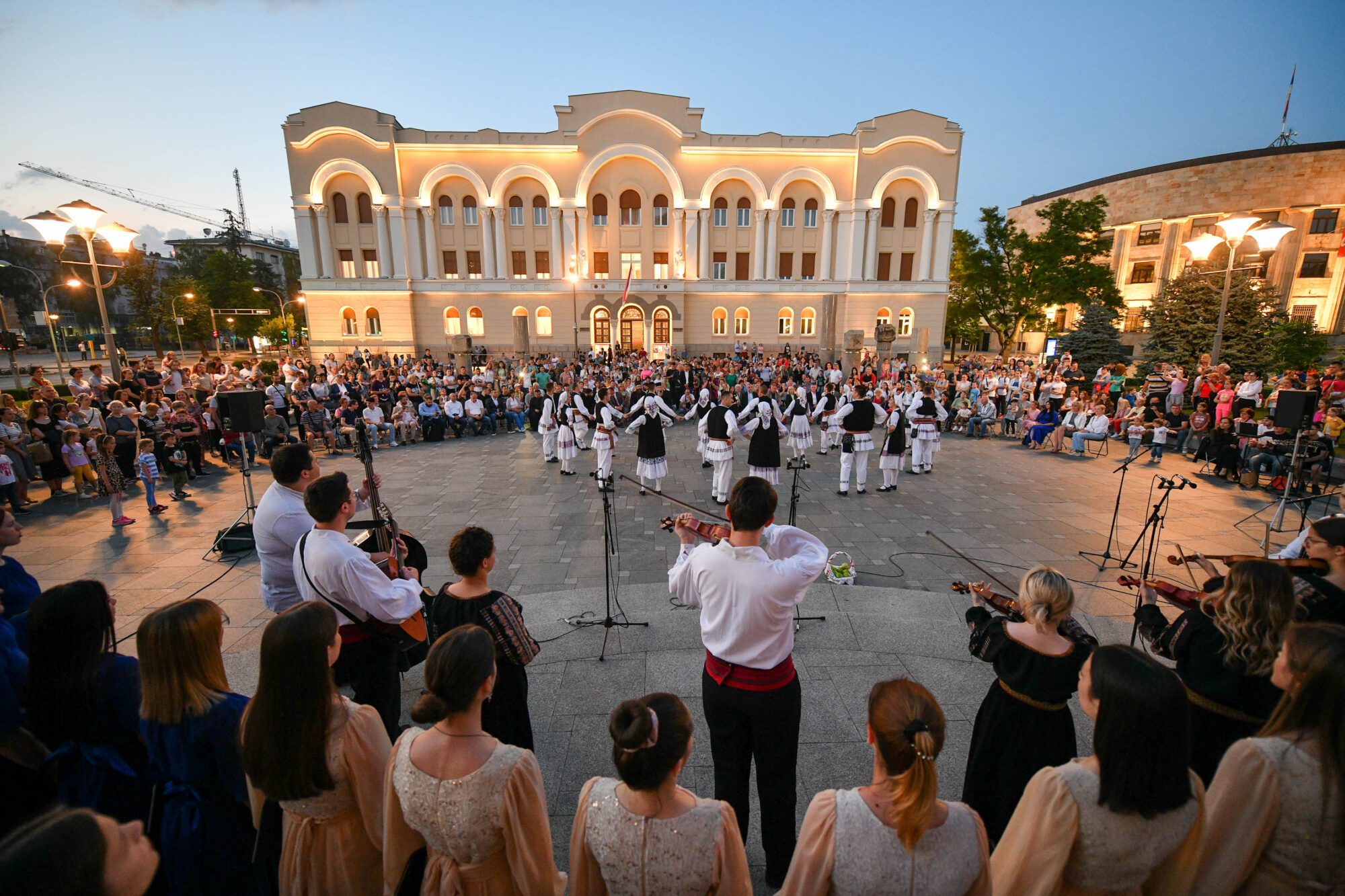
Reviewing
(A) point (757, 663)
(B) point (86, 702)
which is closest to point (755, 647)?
(A) point (757, 663)

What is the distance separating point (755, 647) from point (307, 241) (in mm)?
39283

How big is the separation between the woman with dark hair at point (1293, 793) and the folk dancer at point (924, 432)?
10.0 meters

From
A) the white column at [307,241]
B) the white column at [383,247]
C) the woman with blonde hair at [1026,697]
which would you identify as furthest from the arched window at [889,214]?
the woman with blonde hair at [1026,697]

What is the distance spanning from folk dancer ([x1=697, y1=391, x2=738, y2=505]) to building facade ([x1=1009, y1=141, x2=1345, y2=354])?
38.7 metres

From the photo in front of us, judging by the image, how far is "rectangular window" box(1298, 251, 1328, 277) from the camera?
36844mm

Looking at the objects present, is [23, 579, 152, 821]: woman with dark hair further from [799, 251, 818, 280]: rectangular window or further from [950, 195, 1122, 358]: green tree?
[950, 195, 1122, 358]: green tree

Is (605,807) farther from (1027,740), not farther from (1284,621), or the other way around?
(1284,621)

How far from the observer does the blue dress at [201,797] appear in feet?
6.63

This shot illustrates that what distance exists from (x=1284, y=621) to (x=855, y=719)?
248 cm

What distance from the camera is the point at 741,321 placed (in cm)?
3591

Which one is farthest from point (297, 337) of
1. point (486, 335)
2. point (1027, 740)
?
point (1027, 740)

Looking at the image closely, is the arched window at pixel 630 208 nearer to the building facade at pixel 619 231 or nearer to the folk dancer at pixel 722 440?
the building facade at pixel 619 231

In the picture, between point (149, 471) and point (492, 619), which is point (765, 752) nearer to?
point (492, 619)

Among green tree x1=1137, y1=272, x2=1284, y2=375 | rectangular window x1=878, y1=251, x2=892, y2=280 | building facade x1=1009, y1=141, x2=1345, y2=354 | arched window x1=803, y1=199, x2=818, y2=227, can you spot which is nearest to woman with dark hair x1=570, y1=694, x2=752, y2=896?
green tree x1=1137, y1=272, x2=1284, y2=375
